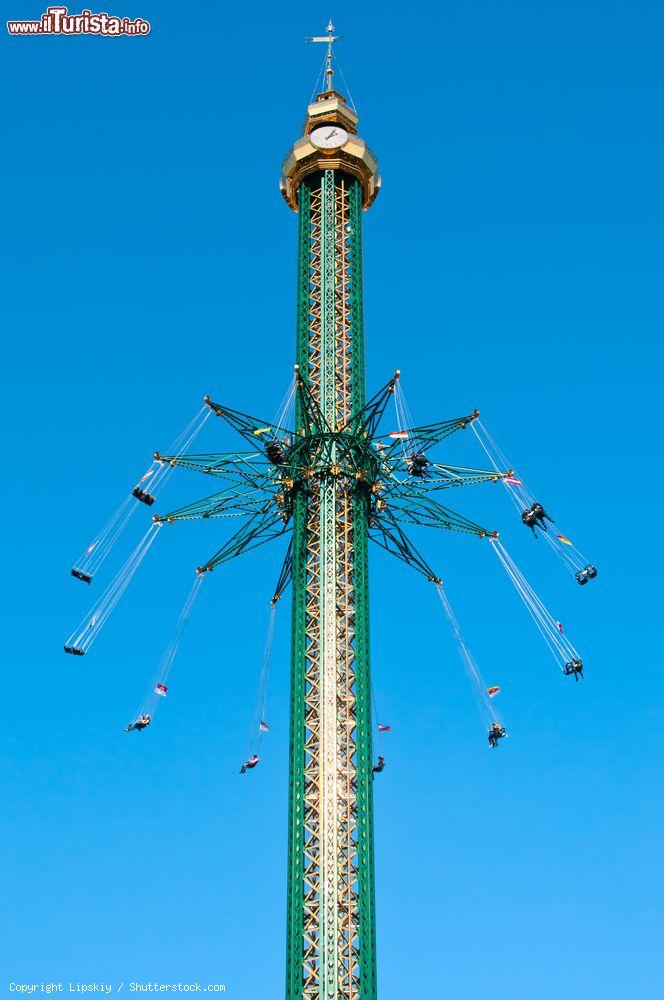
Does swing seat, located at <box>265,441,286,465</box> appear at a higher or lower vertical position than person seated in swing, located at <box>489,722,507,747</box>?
higher

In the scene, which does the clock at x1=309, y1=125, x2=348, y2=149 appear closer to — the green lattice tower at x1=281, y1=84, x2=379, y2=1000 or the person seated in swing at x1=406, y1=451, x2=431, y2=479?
the green lattice tower at x1=281, y1=84, x2=379, y2=1000

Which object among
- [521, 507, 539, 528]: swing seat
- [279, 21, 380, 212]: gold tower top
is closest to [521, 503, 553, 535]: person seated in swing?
[521, 507, 539, 528]: swing seat

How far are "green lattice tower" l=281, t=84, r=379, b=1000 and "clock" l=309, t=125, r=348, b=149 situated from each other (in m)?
0.06

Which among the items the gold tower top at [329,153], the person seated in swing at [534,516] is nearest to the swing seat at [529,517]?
the person seated in swing at [534,516]

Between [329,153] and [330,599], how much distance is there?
1937 centimetres

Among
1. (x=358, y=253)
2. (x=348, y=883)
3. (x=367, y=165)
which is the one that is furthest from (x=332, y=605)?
(x=367, y=165)

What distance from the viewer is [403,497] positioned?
52969 mm

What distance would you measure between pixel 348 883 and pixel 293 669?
7144 millimetres

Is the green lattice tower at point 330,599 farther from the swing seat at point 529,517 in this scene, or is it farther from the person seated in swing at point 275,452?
the swing seat at point 529,517

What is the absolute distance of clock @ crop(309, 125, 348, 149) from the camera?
6009 cm

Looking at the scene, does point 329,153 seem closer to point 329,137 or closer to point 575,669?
point 329,137

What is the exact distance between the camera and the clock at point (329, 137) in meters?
60.1

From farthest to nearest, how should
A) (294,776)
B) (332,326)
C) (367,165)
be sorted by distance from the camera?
(367,165) → (332,326) → (294,776)

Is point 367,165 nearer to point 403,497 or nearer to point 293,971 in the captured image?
point 403,497
